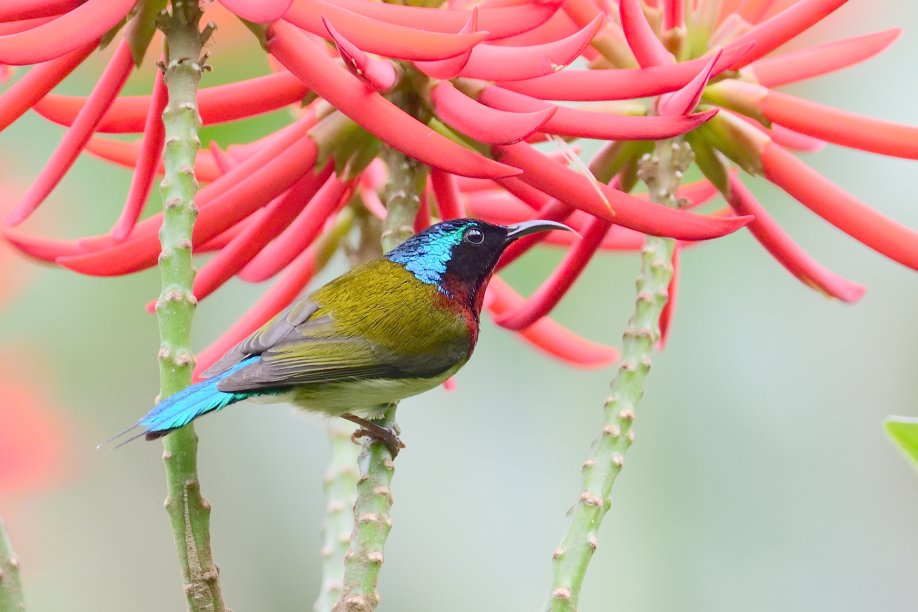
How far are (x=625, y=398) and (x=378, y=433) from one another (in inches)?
12.5

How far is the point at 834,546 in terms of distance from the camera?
1.84 meters

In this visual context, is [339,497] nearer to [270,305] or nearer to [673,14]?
[270,305]

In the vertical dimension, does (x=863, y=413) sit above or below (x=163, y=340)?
above

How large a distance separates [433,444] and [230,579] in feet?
1.35

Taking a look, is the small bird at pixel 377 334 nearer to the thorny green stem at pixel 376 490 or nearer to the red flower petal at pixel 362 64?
the thorny green stem at pixel 376 490

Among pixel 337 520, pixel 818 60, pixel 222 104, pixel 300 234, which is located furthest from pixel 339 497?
pixel 818 60

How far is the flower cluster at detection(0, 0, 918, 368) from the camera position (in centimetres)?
77

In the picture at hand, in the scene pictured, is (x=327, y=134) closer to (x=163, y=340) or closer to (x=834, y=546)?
(x=163, y=340)

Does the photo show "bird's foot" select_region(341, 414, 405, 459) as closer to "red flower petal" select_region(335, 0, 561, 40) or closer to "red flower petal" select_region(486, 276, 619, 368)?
"red flower petal" select_region(486, 276, 619, 368)

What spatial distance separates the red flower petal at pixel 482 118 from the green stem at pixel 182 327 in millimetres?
189

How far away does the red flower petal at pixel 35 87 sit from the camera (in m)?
0.84

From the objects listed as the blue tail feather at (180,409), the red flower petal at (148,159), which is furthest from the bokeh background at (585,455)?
the red flower petal at (148,159)

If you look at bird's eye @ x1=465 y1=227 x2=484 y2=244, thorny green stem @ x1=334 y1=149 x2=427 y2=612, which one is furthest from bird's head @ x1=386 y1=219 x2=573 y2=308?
thorny green stem @ x1=334 y1=149 x2=427 y2=612

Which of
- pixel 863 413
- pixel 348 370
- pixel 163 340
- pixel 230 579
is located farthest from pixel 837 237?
pixel 163 340
